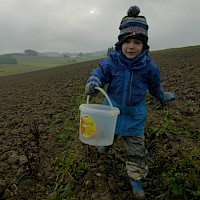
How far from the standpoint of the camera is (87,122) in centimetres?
232

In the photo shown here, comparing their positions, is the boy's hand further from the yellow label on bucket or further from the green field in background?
the green field in background

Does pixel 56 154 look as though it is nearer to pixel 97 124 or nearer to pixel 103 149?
pixel 103 149

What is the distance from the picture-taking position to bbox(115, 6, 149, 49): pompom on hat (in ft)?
8.31

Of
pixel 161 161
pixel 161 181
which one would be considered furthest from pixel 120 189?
pixel 161 161

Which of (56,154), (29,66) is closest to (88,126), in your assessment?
(56,154)

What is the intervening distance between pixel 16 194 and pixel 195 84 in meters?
4.65

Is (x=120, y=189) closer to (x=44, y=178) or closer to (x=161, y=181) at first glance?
(x=161, y=181)

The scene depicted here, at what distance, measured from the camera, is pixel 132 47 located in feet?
8.29

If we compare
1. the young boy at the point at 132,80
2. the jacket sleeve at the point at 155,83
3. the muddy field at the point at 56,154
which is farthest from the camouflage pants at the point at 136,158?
the jacket sleeve at the point at 155,83

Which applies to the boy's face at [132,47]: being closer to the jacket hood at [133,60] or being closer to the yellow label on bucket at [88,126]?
the jacket hood at [133,60]

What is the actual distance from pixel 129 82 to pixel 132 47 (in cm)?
33

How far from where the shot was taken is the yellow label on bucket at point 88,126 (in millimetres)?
2314

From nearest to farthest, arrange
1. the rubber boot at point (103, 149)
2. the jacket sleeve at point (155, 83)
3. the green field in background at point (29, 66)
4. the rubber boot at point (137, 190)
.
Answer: the rubber boot at point (137, 190)
the jacket sleeve at point (155, 83)
the rubber boot at point (103, 149)
the green field in background at point (29, 66)

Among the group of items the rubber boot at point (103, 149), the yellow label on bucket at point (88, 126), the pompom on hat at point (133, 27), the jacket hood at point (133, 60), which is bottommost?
the rubber boot at point (103, 149)
